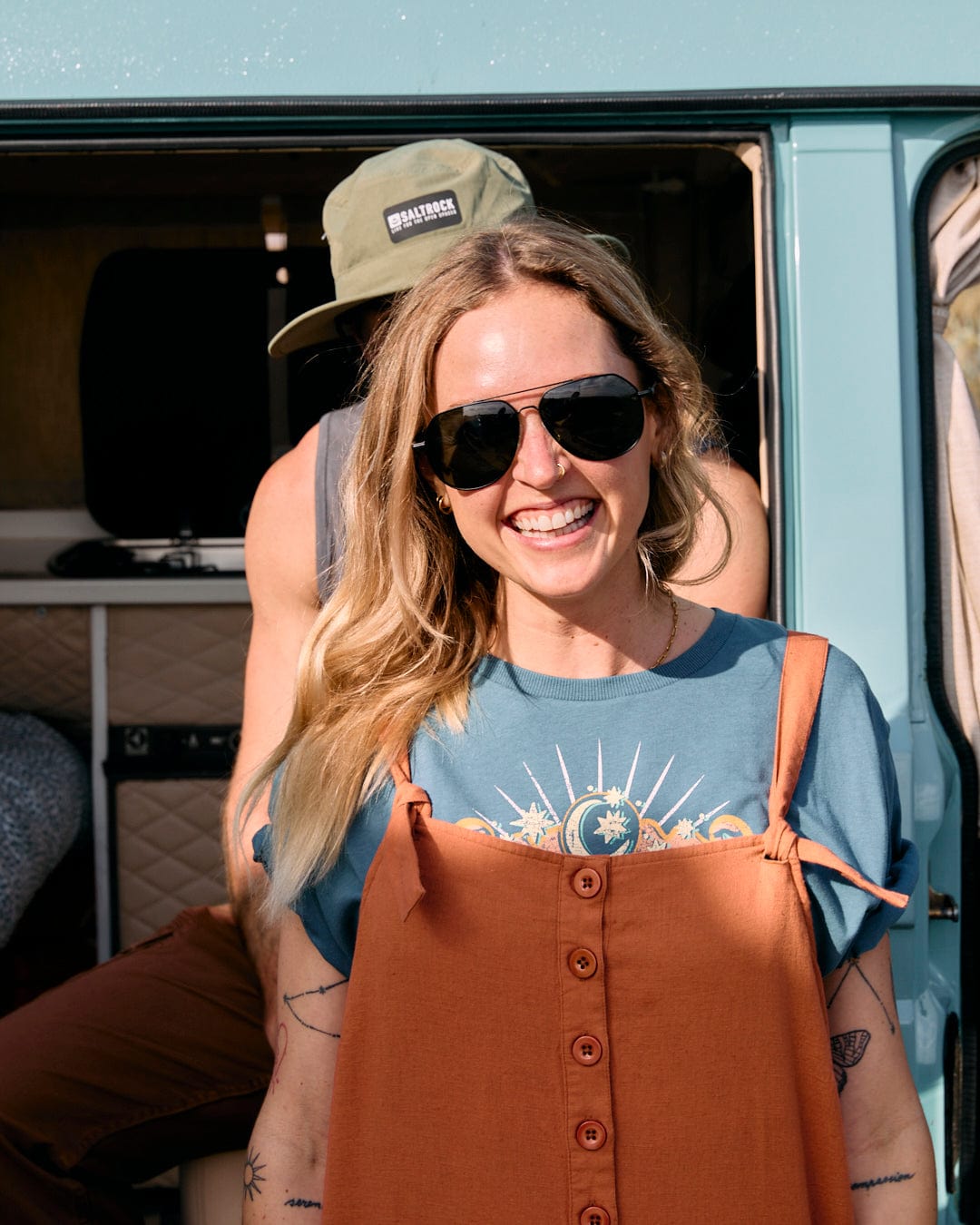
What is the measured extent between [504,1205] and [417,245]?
1.37 m

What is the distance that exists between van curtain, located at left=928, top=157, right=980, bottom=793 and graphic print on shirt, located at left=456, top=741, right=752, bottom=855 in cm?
80

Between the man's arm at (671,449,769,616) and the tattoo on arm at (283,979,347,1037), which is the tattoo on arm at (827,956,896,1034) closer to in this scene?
the tattoo on arm at (283,979,347,1037)

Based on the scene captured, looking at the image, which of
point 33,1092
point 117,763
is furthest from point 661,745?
point 117,763

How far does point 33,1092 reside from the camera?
1.76m

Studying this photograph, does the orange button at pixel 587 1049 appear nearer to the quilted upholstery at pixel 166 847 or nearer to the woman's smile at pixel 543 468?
the woman's smile at pixel 543 468

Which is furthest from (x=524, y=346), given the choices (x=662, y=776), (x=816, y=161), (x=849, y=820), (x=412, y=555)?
(x=816, y=161)

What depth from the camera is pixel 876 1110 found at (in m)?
1.17

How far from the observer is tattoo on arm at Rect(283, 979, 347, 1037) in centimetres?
123

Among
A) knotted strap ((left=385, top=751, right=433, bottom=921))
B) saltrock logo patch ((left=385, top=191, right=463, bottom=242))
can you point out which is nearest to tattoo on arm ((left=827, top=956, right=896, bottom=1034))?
knotted strap ((left=385, top=751, right=433, bottom=921))

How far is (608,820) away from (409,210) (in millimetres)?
1100

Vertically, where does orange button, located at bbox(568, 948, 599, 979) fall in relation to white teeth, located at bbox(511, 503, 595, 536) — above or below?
below

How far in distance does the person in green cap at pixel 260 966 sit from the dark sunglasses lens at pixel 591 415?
22.2 inches

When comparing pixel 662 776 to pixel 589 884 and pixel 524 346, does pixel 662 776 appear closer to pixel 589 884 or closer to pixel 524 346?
pixel 589 884

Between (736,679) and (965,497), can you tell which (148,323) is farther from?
(736,679)
